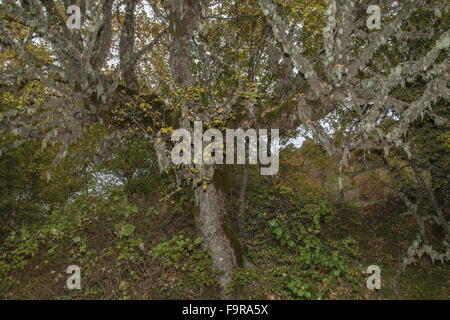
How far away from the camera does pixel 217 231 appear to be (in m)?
7.24

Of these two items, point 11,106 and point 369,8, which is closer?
point 369,8

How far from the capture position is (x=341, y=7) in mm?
6324

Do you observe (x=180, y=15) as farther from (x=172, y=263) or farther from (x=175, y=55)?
(x=172, y=263)

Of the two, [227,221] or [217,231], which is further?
[227,221]

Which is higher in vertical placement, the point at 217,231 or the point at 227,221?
the point at 227,221

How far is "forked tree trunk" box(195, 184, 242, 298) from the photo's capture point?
7012 mm

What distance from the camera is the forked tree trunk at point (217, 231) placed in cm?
701

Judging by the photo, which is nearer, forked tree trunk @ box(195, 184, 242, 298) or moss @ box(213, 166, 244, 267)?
forked tree trunk @ box(195, 184, 242, 298)

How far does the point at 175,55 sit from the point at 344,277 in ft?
22.4

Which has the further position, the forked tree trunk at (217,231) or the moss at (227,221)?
the moss at (227,221)

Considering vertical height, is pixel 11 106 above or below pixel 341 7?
below
